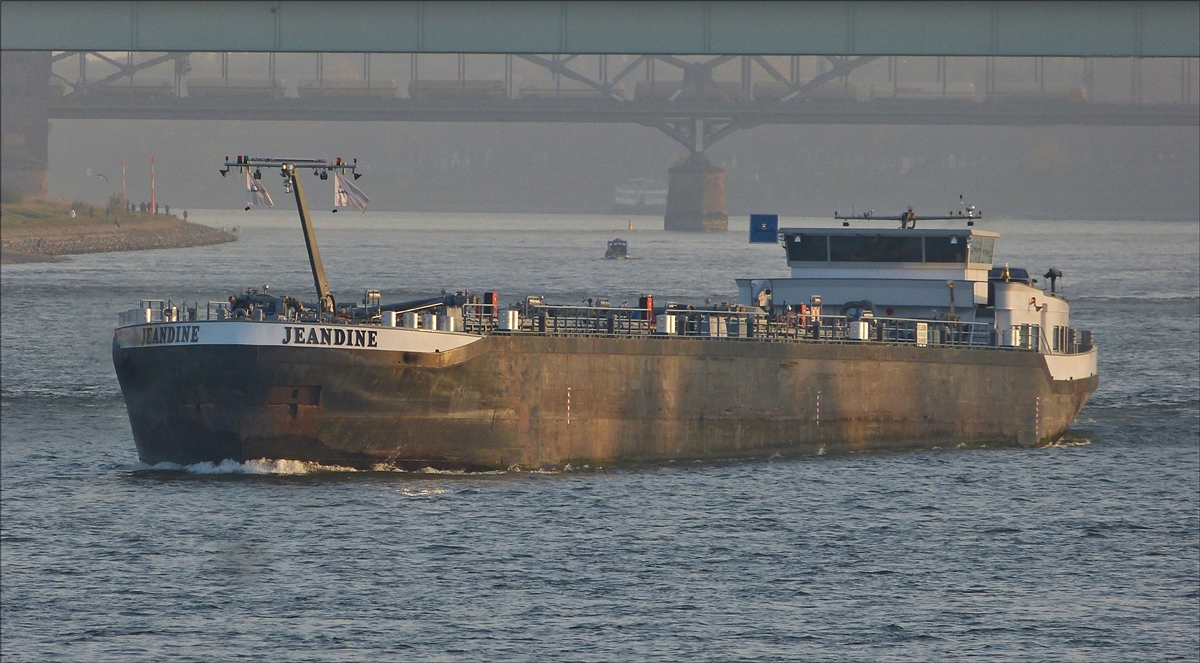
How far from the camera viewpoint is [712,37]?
84.4m

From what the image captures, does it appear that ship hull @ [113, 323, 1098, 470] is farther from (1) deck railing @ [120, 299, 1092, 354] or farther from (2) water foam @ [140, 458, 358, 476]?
(1) deck railing @ [120, 299, 1092, 354]

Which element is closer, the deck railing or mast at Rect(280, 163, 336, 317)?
mast at Rect(280, 163, 336, 317)

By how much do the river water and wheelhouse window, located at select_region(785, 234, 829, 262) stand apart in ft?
36.0

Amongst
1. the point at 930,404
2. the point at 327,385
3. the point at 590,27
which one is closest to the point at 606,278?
the point at 590,27

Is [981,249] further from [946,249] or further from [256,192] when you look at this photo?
[256,192]

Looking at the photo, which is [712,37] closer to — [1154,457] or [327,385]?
[1154,457]

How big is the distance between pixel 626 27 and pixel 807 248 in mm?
20893

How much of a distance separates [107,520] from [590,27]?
152 ft

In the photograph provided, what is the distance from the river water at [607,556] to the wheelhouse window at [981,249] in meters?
8.69

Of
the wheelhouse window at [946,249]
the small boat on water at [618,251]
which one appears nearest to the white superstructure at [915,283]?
the wheelhouse window at [946,249]

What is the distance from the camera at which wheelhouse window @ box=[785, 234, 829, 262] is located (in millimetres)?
69125

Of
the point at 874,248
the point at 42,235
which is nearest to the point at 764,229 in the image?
the point at 874,248

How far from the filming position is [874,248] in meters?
68.5

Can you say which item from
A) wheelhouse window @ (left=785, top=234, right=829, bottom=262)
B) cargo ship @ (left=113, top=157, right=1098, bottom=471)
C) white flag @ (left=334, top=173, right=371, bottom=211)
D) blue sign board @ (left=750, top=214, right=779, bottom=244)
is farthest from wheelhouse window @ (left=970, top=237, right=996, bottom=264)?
white flag @ (left=334, top=173, right=371, bottom=211)
